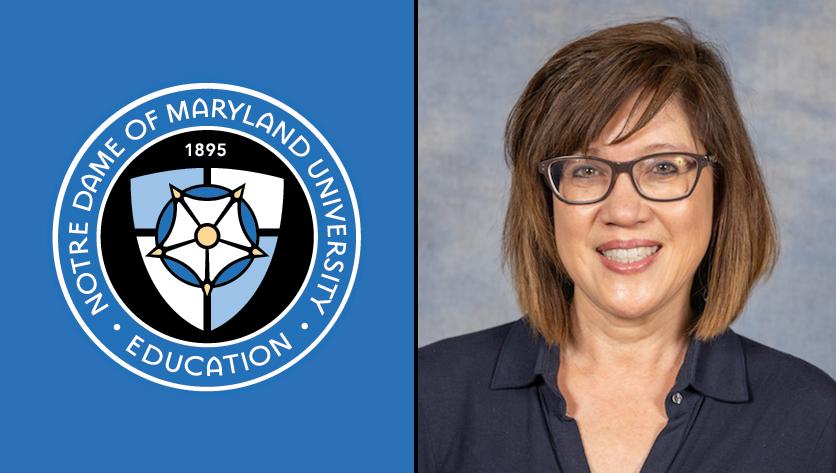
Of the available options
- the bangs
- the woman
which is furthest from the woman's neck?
the bangs

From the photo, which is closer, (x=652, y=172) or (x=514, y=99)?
(x=652, y=172)

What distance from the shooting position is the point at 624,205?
7.70 ft

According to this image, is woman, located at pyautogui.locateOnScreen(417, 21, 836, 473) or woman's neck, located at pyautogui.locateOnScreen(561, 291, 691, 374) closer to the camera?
woman, located at pyautogui.locateOnScreen(417, 21, 836, 473)

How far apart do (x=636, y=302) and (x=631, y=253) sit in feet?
0.37

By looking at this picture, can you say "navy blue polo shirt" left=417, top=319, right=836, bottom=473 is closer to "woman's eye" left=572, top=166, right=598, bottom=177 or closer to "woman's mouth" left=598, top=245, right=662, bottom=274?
"woman's mouth" left=598, top=245, right=662, bottom=274

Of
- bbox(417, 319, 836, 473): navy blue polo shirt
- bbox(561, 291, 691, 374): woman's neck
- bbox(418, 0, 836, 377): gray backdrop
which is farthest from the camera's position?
bbox(418, 0, 836, 377): gray backdrop

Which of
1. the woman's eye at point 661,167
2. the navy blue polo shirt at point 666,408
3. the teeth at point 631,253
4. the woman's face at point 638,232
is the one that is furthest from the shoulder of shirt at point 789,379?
the woman's eye at point 661,167

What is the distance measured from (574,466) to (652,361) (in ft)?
1.05

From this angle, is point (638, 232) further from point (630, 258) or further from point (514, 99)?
point (514, 99)

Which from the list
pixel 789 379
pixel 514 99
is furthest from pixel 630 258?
pixel 514 99

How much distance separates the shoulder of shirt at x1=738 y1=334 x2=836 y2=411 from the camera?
2.34 m

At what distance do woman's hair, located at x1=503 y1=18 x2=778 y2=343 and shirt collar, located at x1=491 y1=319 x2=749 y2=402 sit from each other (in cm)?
4

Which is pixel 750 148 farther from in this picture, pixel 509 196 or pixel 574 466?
pixel 574 466

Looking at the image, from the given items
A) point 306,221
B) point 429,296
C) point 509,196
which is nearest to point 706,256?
point 509,196
